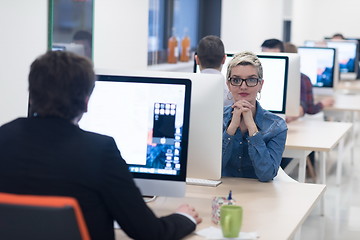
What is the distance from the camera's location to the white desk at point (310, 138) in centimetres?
420

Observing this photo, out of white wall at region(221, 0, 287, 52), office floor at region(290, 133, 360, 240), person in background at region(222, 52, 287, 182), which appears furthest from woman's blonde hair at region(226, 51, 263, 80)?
white wall at region(221, 0, 287, 52)

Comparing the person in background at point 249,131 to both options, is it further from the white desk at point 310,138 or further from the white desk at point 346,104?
the white desk at point 346,104

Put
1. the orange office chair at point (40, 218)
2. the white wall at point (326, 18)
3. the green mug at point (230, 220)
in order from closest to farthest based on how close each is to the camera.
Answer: the orange office chair at point (40, 218)
the green mug at point (230, 220)
the white wall at point (326, 18)

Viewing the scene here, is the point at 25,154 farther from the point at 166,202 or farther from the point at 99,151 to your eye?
the point at 166,202

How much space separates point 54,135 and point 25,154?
0.09 metres

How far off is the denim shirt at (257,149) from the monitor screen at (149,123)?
58 cm

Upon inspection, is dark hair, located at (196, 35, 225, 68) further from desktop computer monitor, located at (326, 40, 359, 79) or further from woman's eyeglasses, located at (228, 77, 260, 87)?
desktop computer monitor, located at (326, 40, 359, 79)

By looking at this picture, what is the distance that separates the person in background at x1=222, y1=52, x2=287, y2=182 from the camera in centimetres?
288

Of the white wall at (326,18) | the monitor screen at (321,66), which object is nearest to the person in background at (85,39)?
the monitor screen at (321,66)

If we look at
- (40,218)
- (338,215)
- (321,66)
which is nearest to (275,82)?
(338,215)

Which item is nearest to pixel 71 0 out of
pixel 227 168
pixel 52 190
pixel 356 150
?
pixel 227 168

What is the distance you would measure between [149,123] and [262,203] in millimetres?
544

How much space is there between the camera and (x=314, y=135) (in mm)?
4602

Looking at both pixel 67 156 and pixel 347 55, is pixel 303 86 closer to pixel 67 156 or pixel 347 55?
pixel 347 55
